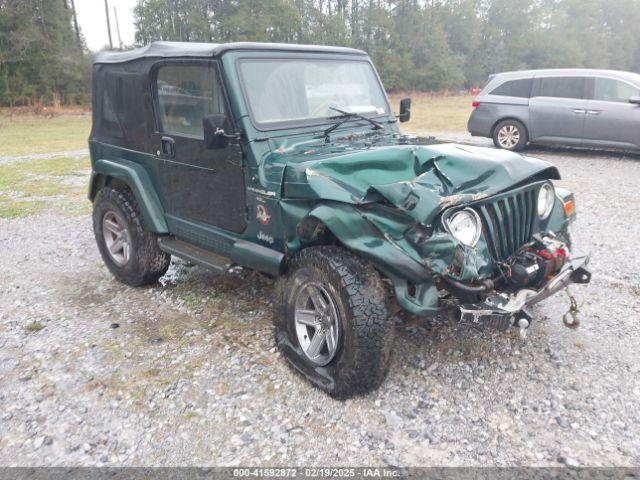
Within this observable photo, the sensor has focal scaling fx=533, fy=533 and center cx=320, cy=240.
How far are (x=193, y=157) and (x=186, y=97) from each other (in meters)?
0.45

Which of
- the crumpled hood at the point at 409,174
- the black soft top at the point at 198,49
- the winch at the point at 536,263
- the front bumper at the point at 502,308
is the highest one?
the black soft top at the point at 198,49

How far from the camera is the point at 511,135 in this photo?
1158 cm

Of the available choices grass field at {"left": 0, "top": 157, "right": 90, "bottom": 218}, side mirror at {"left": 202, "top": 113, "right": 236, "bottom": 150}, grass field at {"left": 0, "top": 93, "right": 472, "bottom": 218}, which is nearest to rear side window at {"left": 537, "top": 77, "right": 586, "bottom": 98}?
grass field at {"left": 0, "top": 93, "right": 472, "bottom": 218}

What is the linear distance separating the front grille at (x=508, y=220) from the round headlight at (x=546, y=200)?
0.15 meters

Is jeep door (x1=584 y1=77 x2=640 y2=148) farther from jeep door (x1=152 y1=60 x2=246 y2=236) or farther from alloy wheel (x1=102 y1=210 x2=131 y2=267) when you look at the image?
alloy wheel (x1=102 y1=210 x2=131 y2=267)

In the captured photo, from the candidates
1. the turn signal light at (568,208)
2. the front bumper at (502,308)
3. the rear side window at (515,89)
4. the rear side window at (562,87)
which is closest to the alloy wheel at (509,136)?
the rear side window at (515,89)

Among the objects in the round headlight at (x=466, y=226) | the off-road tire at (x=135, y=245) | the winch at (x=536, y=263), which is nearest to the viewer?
the round headlight at (x=466, y=226)

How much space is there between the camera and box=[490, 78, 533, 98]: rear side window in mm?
11367

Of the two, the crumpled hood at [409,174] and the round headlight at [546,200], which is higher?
the crumpled hood at [409,174]

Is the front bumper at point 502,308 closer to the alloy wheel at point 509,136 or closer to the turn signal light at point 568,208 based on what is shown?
the turn signal light at point 568,208

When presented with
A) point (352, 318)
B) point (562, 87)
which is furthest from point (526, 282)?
point (562, 87)

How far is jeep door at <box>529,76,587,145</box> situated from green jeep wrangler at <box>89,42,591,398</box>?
24.2 feet

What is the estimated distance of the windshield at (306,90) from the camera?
3.72 meters

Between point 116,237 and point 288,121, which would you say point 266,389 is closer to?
point 288,121
